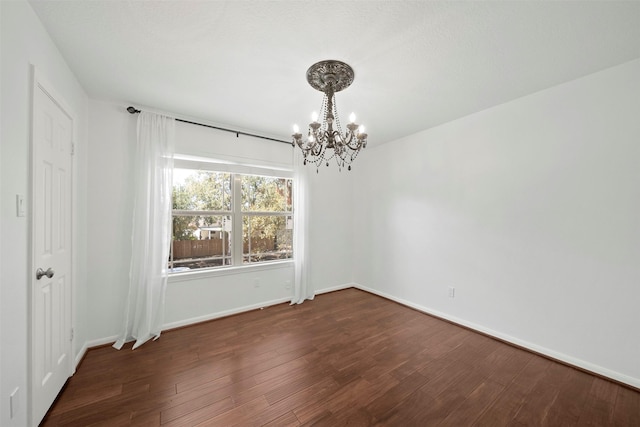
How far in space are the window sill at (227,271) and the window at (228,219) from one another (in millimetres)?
125

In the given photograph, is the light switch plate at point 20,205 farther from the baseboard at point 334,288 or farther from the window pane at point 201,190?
the baseboard at point 334,288

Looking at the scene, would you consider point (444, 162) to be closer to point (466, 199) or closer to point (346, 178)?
point (466, 199)

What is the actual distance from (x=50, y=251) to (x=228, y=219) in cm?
188

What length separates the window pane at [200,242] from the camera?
3174mm

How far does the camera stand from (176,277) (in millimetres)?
2986

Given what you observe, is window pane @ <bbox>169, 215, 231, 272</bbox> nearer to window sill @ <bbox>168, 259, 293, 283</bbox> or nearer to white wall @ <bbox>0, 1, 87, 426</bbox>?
window sill @ <bbox>168, 259, 293, 283</bbox>

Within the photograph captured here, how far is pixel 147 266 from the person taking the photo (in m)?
2.71

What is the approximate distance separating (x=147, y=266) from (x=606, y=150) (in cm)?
462

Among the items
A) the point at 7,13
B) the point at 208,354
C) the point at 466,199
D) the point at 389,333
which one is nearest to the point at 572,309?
the point at 466,199

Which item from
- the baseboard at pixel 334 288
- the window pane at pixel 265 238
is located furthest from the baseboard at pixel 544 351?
the window pane at pixel 265 238

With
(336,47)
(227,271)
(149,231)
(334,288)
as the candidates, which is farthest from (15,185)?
(334,288)

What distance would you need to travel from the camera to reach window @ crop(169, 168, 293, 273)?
10.5 feet

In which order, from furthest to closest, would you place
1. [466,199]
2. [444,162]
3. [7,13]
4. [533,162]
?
[444,162] < [466,199] < [533,162] < [7,13]

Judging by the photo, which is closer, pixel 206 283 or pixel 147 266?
pixel 147 266
